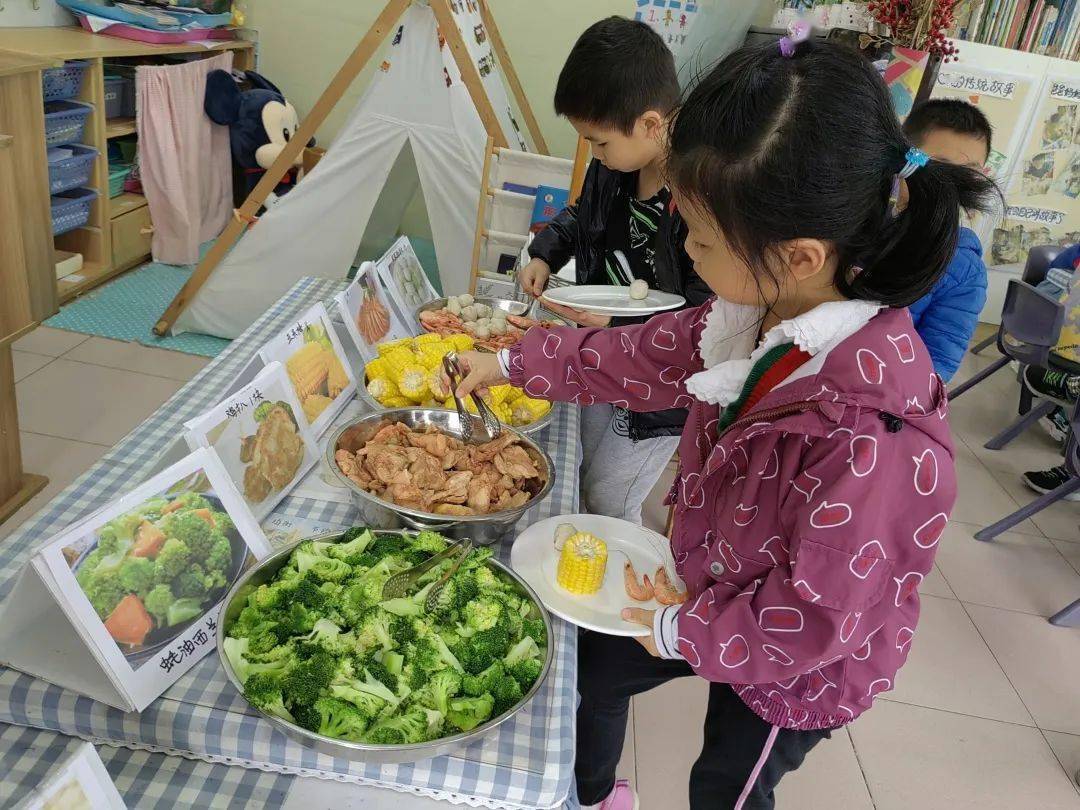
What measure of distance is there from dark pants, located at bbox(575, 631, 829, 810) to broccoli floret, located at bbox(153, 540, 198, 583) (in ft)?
2.47

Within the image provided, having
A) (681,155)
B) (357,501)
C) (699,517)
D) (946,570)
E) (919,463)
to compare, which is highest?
(681,155)

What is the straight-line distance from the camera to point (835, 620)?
950 mm

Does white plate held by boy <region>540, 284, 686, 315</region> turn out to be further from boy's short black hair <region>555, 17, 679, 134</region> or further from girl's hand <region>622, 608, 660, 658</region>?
girl's hand <region>622, 608, 660, 658</region>

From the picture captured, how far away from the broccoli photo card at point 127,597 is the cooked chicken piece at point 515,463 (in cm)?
51

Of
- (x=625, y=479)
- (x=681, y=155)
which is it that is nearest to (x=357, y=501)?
(x=681, y=155)

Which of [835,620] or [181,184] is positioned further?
[181,184]

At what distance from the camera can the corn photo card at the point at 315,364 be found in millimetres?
1539

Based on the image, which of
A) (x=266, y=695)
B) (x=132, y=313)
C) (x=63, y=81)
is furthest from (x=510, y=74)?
(x=266, y=695)

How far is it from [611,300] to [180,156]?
3463 mm

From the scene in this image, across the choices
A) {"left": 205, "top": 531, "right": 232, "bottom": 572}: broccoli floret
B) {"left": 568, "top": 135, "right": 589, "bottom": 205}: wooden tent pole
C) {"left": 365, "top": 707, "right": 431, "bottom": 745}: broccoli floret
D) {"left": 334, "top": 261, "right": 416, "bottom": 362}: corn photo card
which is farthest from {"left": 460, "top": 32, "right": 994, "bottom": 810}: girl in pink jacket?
{"left": 568, "top": 135, "right": 589, "bottom": 205}: wooden tent pole

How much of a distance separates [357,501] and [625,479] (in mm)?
974

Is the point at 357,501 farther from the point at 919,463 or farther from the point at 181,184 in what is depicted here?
the point at 181,184

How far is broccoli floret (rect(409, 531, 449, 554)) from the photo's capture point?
1.21 metres

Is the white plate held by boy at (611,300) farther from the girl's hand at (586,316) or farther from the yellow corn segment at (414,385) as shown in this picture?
the yellow corn segment at (414,385)
